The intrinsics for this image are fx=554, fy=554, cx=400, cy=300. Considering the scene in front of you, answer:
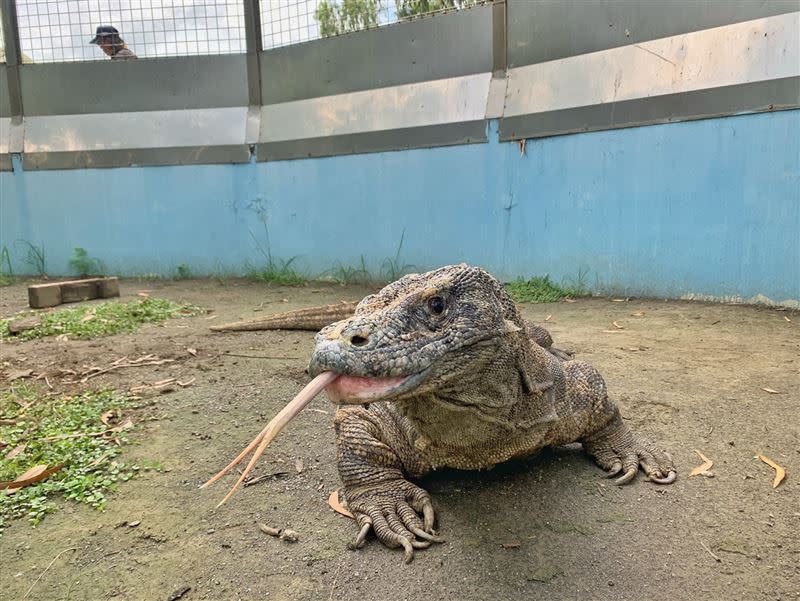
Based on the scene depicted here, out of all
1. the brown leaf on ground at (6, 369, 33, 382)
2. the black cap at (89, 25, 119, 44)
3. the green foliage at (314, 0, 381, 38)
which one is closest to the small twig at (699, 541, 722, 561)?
the brown leaf on ground at (6, 369, 33, 382)

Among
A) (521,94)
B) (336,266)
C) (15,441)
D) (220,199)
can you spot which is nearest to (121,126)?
(220,199)

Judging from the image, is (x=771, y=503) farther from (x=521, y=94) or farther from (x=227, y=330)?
(x=521, y=94)

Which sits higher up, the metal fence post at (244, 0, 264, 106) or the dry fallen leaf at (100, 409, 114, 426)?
the metal fence post at (244, 0, 264, 106)

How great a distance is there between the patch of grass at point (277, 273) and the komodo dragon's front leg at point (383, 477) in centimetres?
644

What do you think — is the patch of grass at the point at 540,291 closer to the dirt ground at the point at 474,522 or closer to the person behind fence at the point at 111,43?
the dirt ground at the point at 474,522

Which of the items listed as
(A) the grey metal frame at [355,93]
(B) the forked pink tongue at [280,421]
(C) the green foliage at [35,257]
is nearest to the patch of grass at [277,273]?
(A) the grey metal frame at [355,93]

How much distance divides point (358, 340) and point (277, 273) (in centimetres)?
757

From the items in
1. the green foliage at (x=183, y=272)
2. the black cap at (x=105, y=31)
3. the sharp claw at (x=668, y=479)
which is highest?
the black cap at (x=105, y=31)

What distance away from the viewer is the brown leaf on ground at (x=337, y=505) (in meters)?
2.11

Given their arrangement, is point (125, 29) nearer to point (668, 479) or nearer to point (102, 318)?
point (102, 318)

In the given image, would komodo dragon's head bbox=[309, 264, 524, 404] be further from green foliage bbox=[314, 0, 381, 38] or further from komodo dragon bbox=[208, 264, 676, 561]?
green foliage bbox=[314, 0, 381, 38]

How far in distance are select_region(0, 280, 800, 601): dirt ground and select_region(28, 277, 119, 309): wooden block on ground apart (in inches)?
164

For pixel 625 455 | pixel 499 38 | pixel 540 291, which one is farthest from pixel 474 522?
pixel 499 38

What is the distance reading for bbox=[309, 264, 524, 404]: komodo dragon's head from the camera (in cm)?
145
